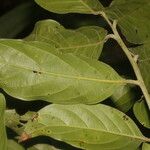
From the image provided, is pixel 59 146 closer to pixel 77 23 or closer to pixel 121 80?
pixel 121 80

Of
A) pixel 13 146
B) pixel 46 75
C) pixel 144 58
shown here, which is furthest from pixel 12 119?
pixel 144 58

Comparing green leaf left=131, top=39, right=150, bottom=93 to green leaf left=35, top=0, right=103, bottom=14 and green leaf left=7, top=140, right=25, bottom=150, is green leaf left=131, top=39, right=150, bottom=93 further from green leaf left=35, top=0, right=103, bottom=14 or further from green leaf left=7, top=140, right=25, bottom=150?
green leaf left=7, top=140, right=25, bottom=150

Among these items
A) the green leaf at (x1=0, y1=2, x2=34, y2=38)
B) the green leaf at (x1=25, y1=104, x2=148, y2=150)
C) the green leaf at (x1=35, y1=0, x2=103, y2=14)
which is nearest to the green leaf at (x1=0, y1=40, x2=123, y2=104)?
the green leaf at (x1=25, y1=104, x2=148, y2=150)

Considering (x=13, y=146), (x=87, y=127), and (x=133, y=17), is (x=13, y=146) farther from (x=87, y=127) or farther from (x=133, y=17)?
(x=133, y=17)

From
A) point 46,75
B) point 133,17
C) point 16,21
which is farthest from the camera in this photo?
point 16,21

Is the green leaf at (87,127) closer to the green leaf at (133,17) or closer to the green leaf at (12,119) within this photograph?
the green leaf at (12,119)

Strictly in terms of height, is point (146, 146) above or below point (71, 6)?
below

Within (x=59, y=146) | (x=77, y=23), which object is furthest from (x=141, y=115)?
(x=77, y=23)
